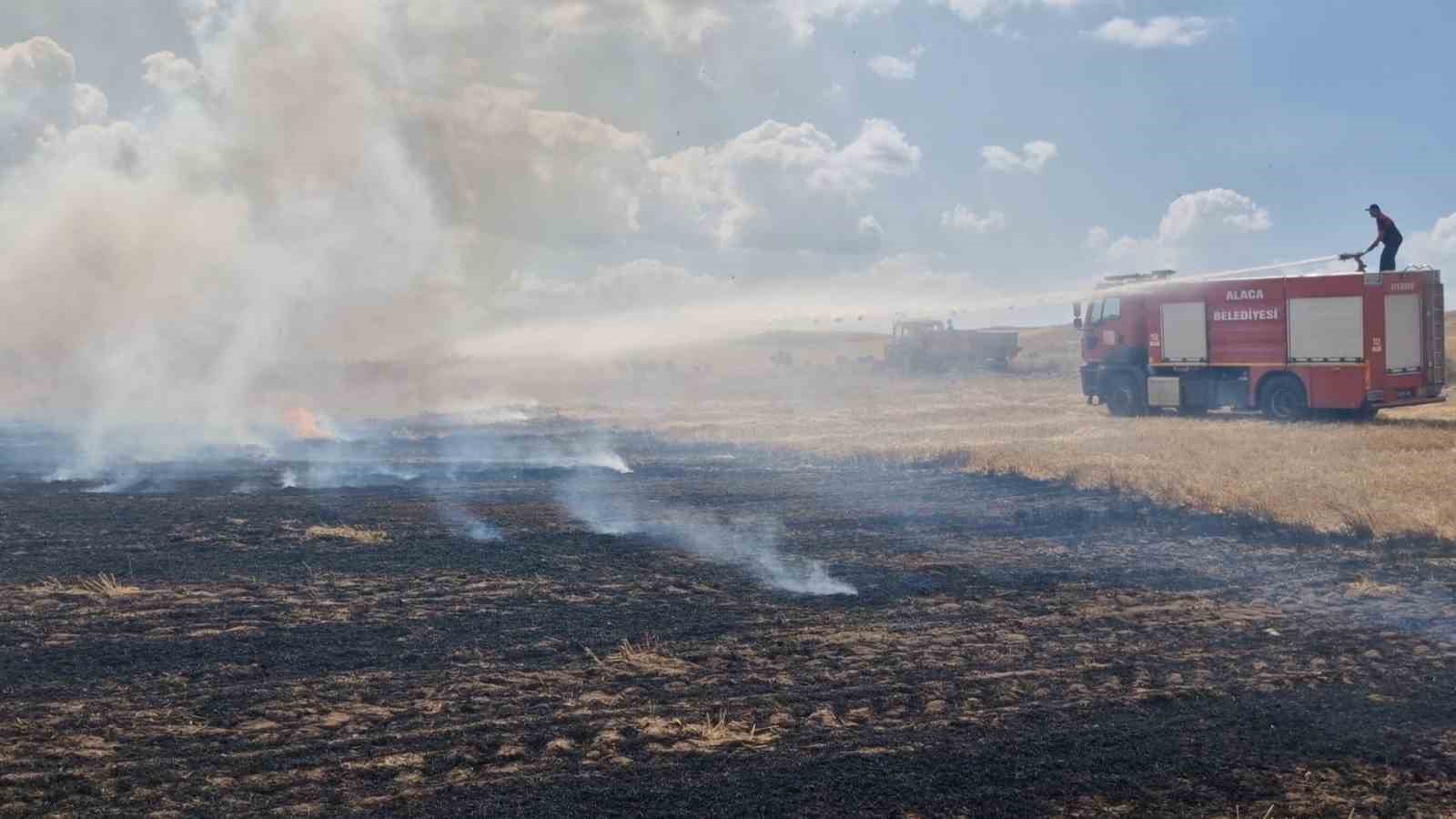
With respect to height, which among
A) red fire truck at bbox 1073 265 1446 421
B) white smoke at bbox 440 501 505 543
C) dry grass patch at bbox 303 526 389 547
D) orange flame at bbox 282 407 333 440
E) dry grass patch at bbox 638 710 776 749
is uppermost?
red fire truck at bbox 1073 265 1446 421

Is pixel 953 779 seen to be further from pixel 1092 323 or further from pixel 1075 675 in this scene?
pixel 1092 323

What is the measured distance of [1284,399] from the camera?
3117 centimetres

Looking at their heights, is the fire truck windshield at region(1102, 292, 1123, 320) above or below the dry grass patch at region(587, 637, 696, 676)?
above

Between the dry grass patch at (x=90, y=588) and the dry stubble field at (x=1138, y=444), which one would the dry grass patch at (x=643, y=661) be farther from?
the dry stubble field at (x=1138, y=444)

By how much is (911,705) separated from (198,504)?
16215 millimetres

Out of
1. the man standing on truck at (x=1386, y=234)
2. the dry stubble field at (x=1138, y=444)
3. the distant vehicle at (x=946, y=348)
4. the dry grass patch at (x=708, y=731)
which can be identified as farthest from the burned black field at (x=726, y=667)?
the distant vehicle at (x=946, y=348)

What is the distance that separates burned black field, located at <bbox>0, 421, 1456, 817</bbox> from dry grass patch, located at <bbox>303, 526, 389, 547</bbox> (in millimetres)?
79

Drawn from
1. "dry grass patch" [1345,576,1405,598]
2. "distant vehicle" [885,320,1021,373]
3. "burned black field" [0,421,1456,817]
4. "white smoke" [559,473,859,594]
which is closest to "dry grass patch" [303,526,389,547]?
"burned black field" [0,421,1456,817]

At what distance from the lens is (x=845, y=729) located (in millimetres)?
7883

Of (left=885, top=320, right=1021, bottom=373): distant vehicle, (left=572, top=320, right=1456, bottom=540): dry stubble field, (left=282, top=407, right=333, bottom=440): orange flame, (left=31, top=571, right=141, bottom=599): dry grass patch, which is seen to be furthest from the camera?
(left=885, top=320, right=1021, bottom=373): distant vehicle

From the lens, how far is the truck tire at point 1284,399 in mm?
30516

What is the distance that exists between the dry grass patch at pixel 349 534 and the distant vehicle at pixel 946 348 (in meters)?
51.7

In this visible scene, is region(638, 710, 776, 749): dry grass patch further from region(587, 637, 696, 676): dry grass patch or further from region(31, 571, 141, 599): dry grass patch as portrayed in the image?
region(31, 571, 141, 599): dry grass patch

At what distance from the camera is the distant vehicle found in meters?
65.9
